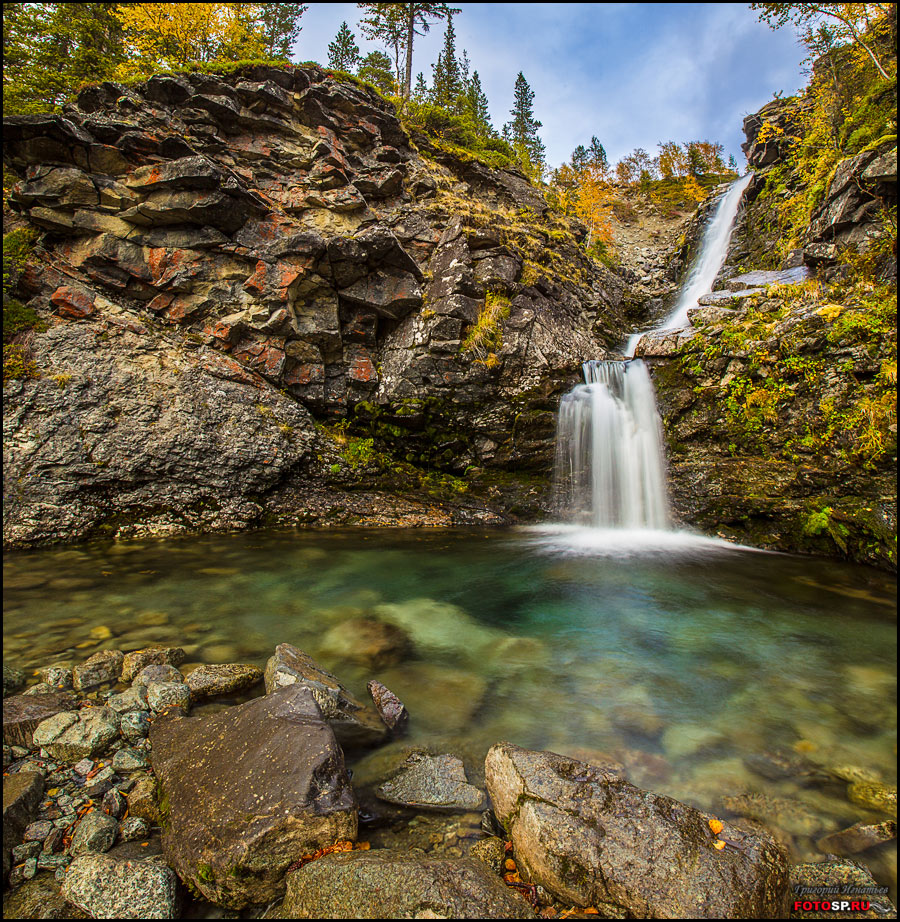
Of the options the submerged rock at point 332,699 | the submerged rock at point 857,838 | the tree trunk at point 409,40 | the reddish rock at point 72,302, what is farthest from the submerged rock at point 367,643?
the tree trunk at point 409,40

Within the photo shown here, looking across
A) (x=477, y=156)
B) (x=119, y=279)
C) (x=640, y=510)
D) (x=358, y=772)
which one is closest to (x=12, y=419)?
(x=119, y=279)

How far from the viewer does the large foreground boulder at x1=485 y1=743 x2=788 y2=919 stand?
1912mm

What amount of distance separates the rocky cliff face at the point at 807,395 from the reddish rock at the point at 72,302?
1340 cm

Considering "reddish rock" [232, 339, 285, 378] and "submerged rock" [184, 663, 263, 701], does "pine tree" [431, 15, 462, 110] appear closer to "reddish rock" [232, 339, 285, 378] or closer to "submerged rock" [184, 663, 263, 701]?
"reddish rock" [232, 339, 285, 378]

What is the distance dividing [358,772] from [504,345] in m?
10.0

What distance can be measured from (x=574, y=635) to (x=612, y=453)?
21.5 feet

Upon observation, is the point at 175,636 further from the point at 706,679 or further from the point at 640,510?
the point at 640,510

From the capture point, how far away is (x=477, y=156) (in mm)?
16531

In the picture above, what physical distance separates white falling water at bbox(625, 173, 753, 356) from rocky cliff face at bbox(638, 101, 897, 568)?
5862 mm

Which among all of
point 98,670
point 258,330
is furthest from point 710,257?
point 98,670

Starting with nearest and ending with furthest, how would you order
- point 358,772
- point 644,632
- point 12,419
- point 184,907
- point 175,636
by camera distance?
point 184,907 < point 358,772 < point 175,636 < point 644,632 < point 12,419

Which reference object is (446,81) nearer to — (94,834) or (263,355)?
(263,355)

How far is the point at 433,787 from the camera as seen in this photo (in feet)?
9.24

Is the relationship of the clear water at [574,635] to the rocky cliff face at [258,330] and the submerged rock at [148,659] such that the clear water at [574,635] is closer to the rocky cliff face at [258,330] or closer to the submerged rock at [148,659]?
the submerged rock at [148,659]
